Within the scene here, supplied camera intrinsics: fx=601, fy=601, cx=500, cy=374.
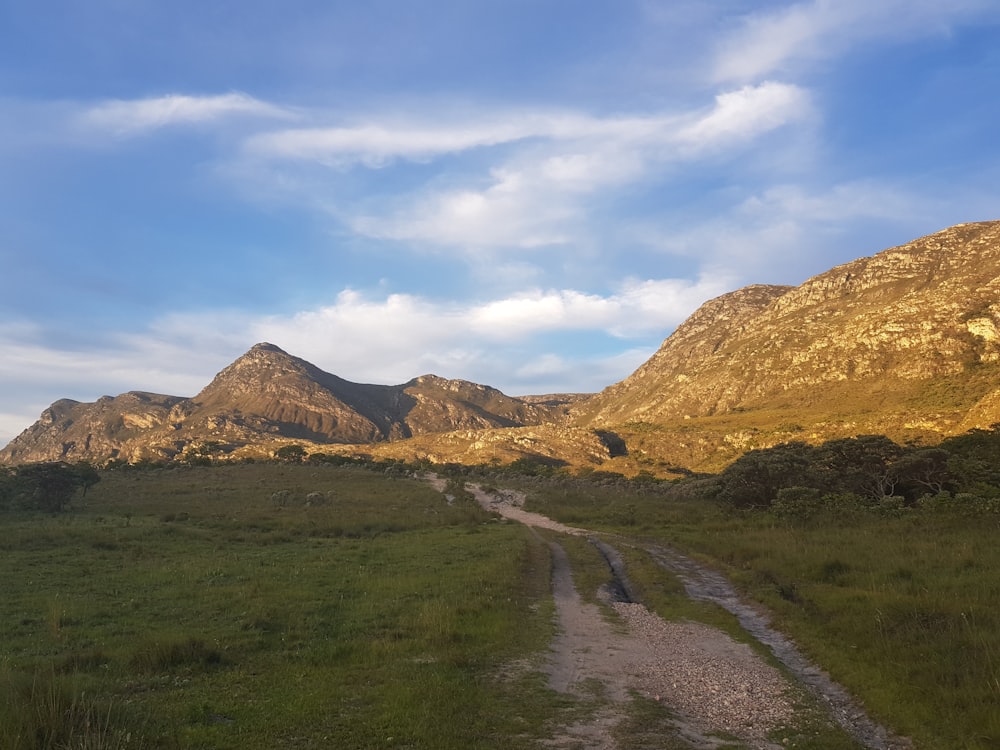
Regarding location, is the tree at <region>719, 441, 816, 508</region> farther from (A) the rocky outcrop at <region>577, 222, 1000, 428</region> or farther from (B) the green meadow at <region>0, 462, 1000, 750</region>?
(A) the rocky outcrop at <region>577, 222, 1000, 428</region>

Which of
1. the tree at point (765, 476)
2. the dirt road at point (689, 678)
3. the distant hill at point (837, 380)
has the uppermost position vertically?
the distant hill at point (837, 380)

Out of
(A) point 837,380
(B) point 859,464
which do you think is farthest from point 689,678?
(A) point 837,380

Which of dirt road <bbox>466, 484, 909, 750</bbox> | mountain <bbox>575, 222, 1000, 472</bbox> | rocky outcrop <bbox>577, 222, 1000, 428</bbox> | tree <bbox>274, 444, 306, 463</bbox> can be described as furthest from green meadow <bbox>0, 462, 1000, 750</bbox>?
tree <bbox>274, 444, 306, 463</bbox>

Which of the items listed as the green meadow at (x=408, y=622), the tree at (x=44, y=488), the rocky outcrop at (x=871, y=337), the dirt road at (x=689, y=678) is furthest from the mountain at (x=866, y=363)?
the tree at (x=44, y=488)

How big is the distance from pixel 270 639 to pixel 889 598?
622 inches

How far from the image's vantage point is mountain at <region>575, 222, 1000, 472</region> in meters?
90.4

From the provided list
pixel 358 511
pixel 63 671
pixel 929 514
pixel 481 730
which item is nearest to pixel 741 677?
pixel 481 730

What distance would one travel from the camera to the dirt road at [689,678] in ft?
30.9

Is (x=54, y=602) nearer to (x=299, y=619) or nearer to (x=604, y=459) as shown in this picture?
(x=299, y=619)

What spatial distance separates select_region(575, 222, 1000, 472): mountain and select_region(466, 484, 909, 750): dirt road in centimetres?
5476

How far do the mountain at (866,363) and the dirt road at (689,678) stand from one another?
54.8 meters

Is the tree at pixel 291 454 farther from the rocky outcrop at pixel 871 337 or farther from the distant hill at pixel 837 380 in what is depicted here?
the rocky outcrop at pixel 871 337

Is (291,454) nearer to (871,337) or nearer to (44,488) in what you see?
(44,488)

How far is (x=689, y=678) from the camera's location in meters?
12.0
